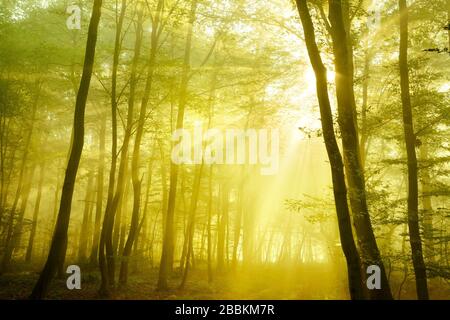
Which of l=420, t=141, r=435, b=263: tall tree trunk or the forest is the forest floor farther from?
l=420, t=141, r=435, b=263: tall tree trunk

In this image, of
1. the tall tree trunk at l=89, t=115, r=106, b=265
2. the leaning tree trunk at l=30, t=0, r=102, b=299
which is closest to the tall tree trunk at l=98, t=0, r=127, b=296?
the leaning tree trunk at l=30, t=0, r=102, b=299

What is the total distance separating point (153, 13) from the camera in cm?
1402

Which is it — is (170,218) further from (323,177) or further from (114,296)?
(323,177)

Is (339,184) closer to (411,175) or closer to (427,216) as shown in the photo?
(411,175)

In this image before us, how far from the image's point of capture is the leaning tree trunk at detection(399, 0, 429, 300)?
32.0 ft

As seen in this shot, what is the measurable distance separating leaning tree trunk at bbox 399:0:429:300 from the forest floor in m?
6.97

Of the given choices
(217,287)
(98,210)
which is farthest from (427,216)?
(98,210)

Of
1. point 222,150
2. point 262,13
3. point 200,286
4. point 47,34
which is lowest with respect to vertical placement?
point 200,286

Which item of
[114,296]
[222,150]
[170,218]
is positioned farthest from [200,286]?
[222,150]

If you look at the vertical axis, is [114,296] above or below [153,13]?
below

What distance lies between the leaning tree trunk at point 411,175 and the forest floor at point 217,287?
6.97 m

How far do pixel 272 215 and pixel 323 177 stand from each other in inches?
301

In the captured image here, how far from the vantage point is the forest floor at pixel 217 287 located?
490 inches

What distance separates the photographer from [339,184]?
6.89m
